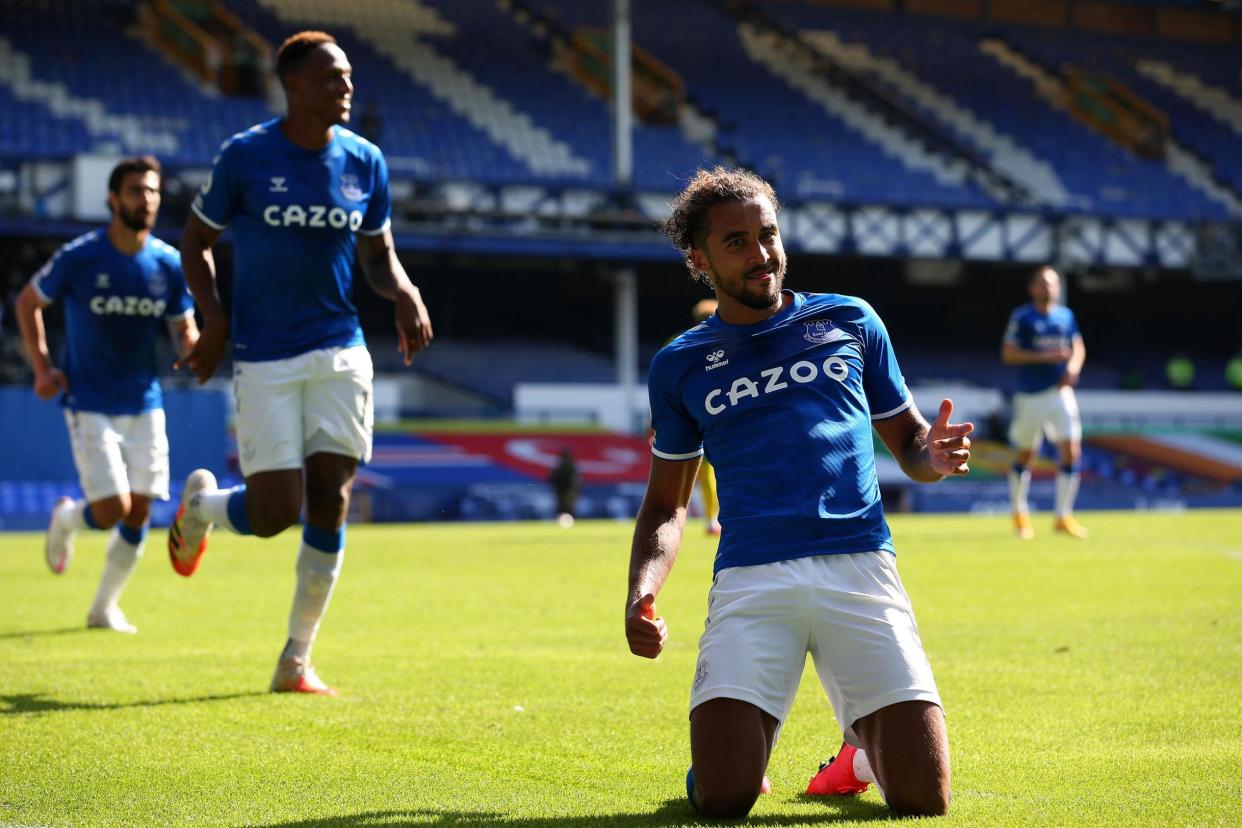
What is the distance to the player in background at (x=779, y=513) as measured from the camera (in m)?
4.54

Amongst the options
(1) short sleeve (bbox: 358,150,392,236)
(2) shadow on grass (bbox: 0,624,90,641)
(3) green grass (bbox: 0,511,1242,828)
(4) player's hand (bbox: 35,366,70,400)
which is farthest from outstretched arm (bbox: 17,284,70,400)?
(1) short sleeve (bbox: 358,150,392,236)

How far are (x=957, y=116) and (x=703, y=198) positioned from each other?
3769 cm

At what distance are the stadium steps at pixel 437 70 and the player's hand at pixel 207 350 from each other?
2869 centimetres

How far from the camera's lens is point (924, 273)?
137 ft

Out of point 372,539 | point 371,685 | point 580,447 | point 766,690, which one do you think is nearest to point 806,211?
point 580,447

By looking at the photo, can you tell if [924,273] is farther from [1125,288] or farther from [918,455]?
[918,455]

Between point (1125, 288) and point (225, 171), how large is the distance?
4089 cm

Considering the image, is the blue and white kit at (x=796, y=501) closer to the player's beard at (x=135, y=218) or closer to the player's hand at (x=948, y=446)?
the player's hand at (x=948, y=446)

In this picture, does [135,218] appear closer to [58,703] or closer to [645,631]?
[58,703]

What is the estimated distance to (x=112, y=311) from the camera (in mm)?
9586

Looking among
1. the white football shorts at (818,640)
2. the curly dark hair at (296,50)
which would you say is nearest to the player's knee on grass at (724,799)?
the white football shorts at (818,640)

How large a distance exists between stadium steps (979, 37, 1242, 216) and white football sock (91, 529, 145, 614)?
3645 cm

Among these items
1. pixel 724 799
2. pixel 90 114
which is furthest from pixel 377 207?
pixel 90 114

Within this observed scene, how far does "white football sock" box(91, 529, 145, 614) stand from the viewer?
958 centimetres
